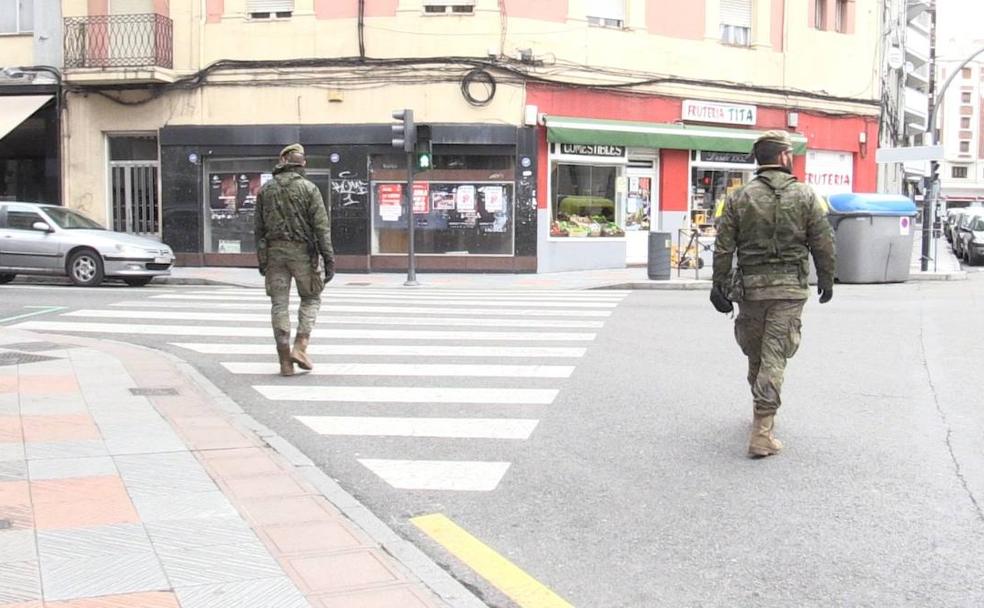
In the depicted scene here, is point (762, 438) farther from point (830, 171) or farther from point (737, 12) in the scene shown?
point (830, 171)

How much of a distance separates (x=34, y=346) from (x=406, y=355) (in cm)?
389

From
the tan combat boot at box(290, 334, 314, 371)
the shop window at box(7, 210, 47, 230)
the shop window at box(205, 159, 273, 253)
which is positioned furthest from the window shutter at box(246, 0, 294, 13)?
the tan combat boot at box(290, 334, 314, 371)

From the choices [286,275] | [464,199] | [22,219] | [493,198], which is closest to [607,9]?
[493,198]

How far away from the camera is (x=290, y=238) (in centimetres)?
799

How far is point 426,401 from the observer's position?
7375 mm

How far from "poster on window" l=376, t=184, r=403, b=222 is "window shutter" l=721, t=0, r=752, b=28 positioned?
9.50m

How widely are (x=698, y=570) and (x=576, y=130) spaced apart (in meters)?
17.3

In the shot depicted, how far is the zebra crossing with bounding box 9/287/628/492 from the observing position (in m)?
6.38

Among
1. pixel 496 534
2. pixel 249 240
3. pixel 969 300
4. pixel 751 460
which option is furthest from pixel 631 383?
pixel 249 240

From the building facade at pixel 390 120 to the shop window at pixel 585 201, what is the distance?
1.4 inches

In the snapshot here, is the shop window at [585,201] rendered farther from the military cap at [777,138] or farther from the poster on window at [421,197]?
the military cap at [777,138]

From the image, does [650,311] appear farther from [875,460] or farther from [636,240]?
[636,240]

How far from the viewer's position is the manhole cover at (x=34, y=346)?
9.42 metres

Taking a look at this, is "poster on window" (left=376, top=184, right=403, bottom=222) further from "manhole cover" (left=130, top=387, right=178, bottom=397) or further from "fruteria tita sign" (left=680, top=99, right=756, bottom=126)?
"manhole cover" (left=130, top=387, right=178, bottom=397)
